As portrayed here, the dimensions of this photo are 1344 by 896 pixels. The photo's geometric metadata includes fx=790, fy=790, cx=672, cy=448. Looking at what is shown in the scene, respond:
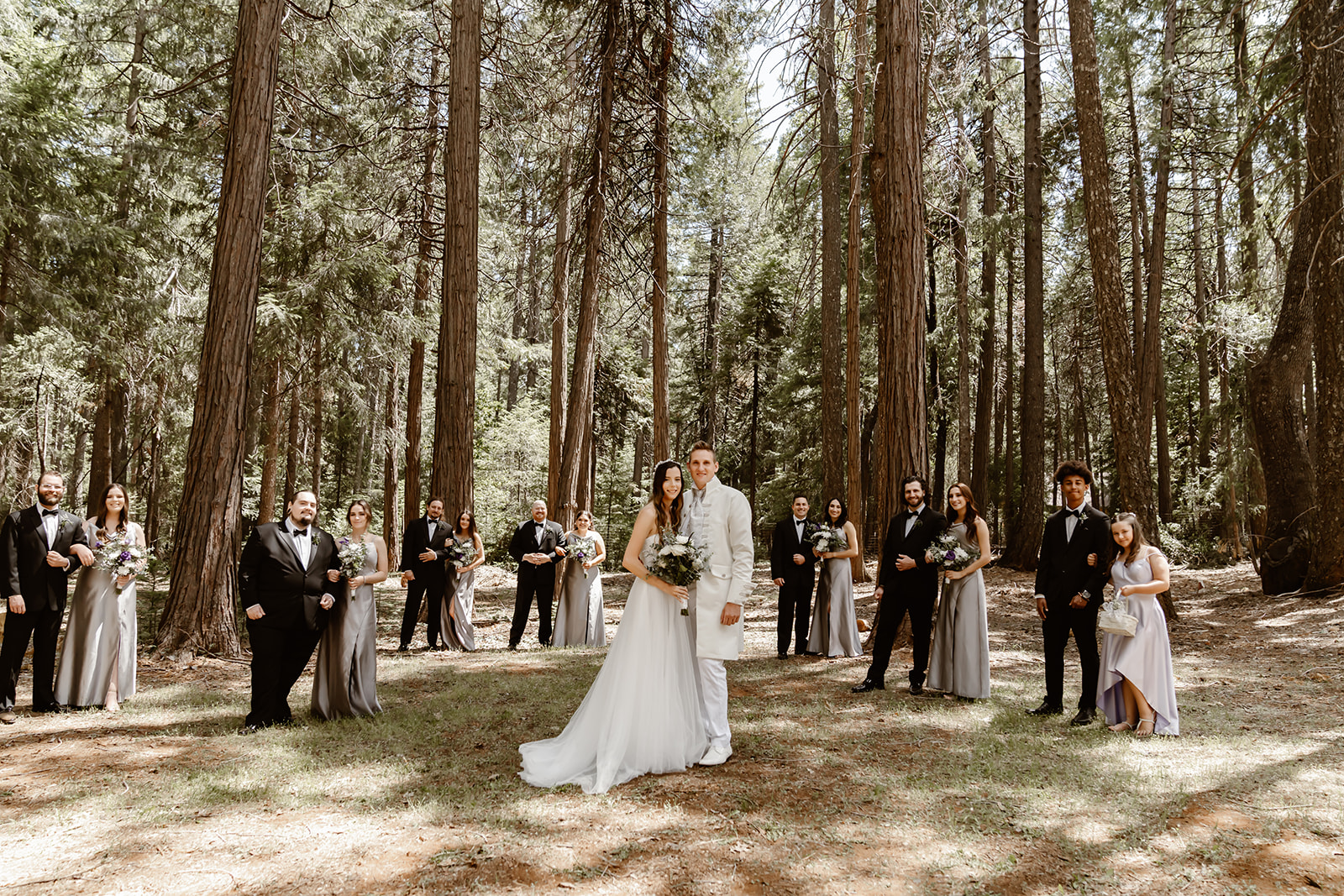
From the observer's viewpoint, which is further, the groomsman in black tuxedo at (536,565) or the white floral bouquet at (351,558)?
the groomsman in black tuxedo at (536,565)

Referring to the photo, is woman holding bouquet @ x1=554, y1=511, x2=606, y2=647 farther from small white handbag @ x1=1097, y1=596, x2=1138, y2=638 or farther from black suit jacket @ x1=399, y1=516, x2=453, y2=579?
small white handbag @ x1=1097, y1=596, x2=1138, y2=638

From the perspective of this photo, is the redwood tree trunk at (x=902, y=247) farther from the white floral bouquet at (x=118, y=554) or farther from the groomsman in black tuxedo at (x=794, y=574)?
the white floral bouquet at (x=118, y=554)

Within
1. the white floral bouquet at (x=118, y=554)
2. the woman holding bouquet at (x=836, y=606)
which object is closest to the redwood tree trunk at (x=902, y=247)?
the woman holding bouquet at (x=836, y=606)

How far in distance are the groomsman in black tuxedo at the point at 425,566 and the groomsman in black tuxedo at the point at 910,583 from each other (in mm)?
5674

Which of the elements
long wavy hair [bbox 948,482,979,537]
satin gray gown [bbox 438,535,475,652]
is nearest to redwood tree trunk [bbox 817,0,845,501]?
satin gray gown [bbox 438,535,475,652]

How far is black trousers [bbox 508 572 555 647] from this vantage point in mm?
10922

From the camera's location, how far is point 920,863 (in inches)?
157

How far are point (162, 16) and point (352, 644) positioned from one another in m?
14.5

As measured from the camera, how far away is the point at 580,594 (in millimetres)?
11430

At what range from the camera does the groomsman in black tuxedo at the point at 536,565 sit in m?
10.9

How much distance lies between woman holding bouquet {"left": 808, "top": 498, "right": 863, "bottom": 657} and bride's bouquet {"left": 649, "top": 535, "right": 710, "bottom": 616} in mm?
4681

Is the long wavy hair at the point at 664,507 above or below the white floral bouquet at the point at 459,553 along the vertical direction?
above

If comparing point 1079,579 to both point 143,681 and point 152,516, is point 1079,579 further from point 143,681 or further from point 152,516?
point 152,516

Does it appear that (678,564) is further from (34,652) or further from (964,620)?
(34,652)
